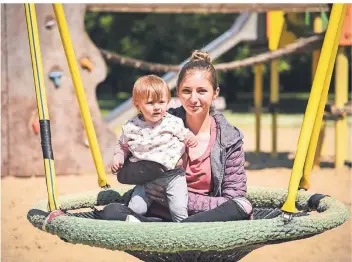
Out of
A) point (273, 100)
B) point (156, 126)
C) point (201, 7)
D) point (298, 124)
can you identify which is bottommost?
point (298, 124)

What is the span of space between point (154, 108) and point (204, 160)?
289mm

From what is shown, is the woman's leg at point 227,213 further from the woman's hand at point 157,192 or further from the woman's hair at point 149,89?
the woman's hair at point 149,89

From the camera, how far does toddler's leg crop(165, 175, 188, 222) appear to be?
106 inches

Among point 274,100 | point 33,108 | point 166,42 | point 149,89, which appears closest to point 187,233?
point 149,89

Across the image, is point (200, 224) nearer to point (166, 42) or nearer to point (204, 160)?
point (204, 160)

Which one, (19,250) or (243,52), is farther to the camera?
(243,52)

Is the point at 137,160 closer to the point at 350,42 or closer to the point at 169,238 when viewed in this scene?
the point at 169,238

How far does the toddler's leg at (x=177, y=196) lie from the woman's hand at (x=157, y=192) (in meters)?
0.04

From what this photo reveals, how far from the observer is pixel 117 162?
275 centimetres

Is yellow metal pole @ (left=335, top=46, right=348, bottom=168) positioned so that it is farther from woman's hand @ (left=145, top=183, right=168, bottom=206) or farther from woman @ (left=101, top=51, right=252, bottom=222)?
woman's hand @ (left=145, top=183, right=168, bottom=206)

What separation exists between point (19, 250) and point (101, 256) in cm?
51

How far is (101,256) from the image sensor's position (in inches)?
178

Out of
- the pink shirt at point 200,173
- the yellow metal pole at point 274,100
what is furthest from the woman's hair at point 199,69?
the yellow metal pole at point 274,100

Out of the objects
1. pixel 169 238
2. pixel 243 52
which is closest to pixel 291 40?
pixel 169 238
